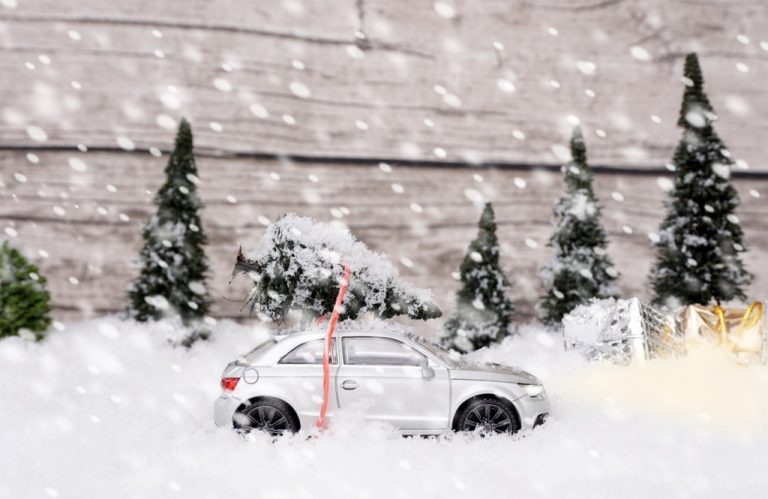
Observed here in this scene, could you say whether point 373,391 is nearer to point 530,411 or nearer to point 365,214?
point 530,411

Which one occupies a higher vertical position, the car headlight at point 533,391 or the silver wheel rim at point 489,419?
the car headlight at point 533,391

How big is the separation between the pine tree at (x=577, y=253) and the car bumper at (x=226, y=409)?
197 inches

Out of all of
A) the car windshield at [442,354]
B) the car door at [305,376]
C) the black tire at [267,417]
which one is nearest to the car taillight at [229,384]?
the black tire at [267,417]

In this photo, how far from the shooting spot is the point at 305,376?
17.7 feet

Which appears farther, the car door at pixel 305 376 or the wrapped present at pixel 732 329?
the wrapped present at pixel 732 329

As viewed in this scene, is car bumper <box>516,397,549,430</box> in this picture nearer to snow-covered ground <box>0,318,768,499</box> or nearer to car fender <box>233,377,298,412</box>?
snow-covered ground <box>0,318,768,499</box>

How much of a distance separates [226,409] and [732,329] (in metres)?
4.88

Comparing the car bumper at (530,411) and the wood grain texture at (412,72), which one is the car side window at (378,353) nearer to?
the car bumper at (530,411)

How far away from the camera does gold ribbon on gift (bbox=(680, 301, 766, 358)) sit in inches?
241

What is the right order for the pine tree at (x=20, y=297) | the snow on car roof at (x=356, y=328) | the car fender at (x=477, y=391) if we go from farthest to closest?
the pine tree at (x=20, y=297) < the snow on car roof at (x=356, y=328) < the car fender at (x=477, y=391)

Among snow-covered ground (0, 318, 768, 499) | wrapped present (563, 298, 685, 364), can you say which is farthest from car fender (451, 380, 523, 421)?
wrapped present (563, 298, 685, 364)

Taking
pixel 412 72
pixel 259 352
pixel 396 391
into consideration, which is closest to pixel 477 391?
pixel 396 391

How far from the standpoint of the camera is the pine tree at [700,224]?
8.48 m

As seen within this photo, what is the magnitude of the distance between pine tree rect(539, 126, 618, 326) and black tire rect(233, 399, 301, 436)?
4684 mm
